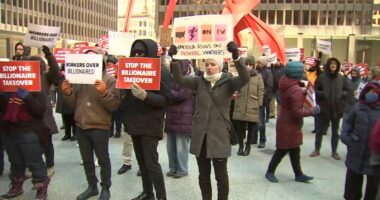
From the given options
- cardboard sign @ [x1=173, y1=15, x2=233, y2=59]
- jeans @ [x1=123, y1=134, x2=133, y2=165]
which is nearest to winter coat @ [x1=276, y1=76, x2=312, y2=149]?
cardboard sign @ [x1=173, y1=15, x2=233, y2=59]

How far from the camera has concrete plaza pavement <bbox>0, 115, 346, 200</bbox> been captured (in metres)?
5.95

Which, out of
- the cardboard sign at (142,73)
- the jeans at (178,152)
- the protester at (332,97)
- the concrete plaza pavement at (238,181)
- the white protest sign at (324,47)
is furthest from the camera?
the white protest sign at (324,47)

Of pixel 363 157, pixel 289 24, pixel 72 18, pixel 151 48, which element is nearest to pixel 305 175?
pixel 363 157

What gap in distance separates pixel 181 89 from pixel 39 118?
7.18ft

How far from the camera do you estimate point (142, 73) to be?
5133 mm

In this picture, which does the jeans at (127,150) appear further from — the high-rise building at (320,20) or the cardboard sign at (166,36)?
the high-rise building at (320,20)

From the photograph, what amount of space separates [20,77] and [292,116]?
3.79 m

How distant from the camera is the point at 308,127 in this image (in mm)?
12523

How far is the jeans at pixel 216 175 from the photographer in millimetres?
4969

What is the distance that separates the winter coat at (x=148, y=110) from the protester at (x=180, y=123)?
1.38 meters

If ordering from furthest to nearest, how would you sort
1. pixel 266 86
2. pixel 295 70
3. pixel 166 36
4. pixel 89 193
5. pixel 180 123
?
1. pixel 266 86
2. pixel 180 123
3. pixel 295 70
4. pixel 166 36
5. pixel 89 193

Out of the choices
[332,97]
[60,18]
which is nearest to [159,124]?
[332,97]

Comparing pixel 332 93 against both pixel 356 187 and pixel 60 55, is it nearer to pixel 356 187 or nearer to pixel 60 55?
pixel 356 187

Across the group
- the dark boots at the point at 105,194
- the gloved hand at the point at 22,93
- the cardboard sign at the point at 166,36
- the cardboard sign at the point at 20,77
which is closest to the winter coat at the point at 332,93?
the cardboard sign at the point at 166,36
